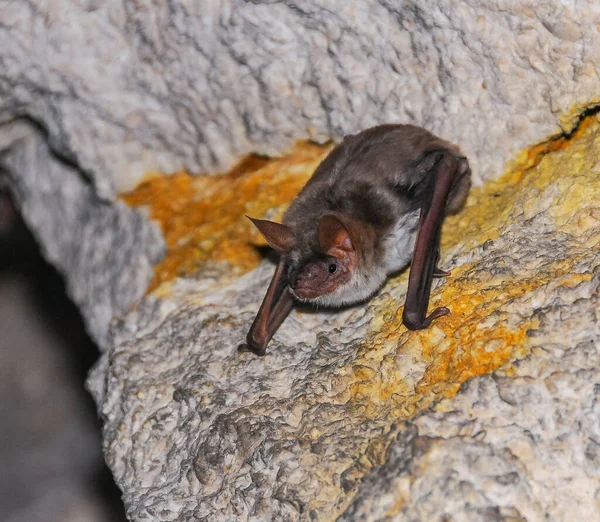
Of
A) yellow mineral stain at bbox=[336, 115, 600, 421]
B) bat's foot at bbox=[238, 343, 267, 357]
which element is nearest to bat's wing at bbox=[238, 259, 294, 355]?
bat's foot at bbox=[238, 343, 267, 357]

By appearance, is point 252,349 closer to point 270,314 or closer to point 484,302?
point 270,314

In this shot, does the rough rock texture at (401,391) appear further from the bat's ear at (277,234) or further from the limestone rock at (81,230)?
the limestone rock at (81,230)

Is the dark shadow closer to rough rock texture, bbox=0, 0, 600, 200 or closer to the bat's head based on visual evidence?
rough rock texture, bbox=0, 0, 600, 200

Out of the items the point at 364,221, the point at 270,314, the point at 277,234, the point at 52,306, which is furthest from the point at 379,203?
the point at 52,306

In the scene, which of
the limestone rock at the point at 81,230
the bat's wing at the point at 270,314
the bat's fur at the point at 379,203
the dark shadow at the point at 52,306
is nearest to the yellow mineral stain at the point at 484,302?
the bat's fur at the point at 379,203

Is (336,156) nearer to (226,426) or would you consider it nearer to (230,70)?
(230,70)
